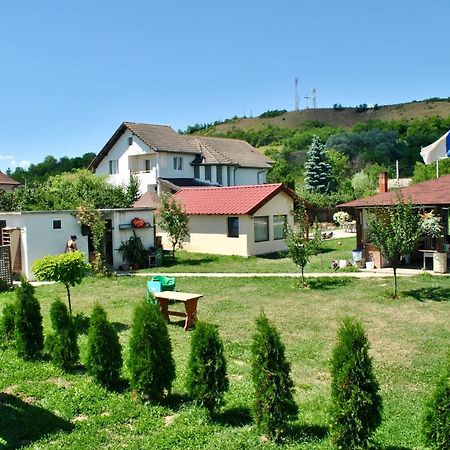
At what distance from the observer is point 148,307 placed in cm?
762

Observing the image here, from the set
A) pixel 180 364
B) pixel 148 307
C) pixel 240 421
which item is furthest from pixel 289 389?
pixel 180 364

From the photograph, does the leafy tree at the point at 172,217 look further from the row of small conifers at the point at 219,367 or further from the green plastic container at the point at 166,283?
the row of small conifers at the point at 219,367

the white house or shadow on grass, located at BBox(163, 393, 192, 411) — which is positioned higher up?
the white house

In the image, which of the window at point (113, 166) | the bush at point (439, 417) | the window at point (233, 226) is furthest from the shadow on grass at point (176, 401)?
the window at point (113, 166)

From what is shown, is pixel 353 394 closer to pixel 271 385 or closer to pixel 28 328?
pixel 271 385

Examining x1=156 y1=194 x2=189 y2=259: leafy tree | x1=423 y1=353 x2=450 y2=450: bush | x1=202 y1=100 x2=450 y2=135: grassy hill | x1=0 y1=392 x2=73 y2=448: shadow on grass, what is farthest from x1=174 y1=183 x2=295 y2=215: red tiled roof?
x1=202 y1=100 x2=450 y2=135: grassy hill

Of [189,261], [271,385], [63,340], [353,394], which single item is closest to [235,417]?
[271,385]

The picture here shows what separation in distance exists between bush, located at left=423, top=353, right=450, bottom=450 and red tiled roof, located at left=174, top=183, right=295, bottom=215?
20.9 meters

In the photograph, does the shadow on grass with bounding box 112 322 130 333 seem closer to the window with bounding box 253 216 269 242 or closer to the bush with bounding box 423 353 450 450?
the bush with bounding box 423 353 450 450

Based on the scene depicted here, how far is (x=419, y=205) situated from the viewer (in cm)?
1989

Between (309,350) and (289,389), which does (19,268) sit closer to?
(309,350)

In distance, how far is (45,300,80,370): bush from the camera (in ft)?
29.4

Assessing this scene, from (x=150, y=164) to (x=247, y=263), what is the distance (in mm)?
18175

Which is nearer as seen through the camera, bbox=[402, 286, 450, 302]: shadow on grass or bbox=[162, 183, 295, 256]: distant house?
bbox=[402, 286, 450, 302]: shadow on grass
